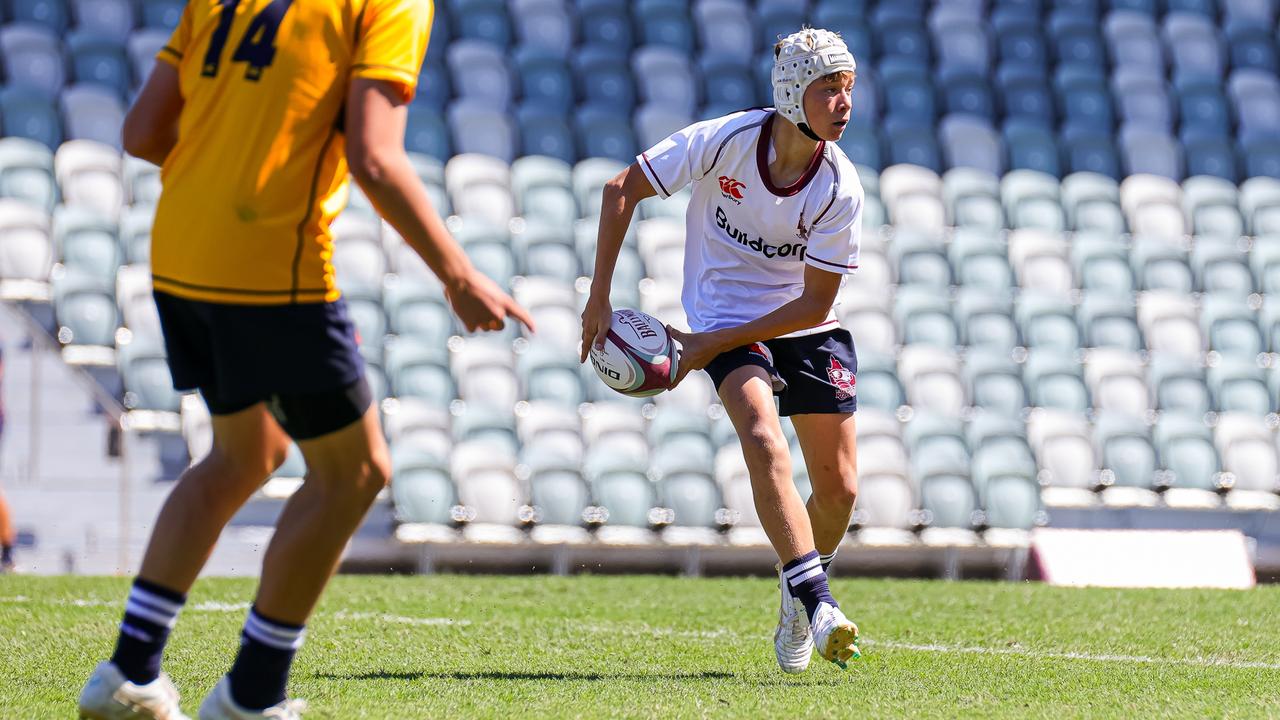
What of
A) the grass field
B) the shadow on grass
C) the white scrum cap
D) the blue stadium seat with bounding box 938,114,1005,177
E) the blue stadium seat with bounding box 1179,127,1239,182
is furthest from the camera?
the blue stadium seat with bounding box 1179,127,1239,182

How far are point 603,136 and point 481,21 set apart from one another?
1952 millimetres

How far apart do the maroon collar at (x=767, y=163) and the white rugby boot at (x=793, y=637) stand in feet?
4.28

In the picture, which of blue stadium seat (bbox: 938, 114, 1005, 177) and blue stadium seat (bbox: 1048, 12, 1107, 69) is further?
blue stadium seat (bbox: 1048, 12, 1107, 69)

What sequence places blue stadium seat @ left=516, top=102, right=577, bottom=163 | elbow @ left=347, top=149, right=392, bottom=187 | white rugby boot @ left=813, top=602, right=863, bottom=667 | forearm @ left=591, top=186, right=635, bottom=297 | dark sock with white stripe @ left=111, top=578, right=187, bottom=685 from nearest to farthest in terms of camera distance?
elbow @ left=347, top=149, right=392, bottom=187, dark sock with white stripe @ left=111, top=578, right=187, bottom=685, white rugby boot @ left=813, top=602, right=863, bottom=667, forearm @ left=591, top=186, right=635, bottom=297, blue stadium seat @ left=516, top=102, right=577, bottom=163

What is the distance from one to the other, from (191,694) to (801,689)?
1744mm

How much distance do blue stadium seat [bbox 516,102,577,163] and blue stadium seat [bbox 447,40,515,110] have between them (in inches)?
12.8

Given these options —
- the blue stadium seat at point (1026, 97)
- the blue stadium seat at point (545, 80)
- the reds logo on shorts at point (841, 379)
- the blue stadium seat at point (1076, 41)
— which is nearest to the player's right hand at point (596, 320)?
the reds logo on shorts at point (841, 379)

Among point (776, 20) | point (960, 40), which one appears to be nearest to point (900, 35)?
point (960, 40)

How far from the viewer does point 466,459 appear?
10305 mm

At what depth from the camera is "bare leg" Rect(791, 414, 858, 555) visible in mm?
5324

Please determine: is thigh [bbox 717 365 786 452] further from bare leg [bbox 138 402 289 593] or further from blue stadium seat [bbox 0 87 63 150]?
blue stadium seat [bbox 0 87 63 150]

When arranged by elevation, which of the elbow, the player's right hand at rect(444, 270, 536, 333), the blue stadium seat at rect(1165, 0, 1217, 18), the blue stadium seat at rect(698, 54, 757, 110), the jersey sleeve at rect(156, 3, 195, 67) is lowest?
the player's right hand at rect(444, 270, 536, 333)

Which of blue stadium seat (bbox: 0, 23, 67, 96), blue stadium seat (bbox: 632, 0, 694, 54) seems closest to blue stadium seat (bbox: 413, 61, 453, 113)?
blue stadium seat (bbox: 632, 0, 694, 54)

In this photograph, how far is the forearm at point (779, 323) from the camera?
517 centimetres
